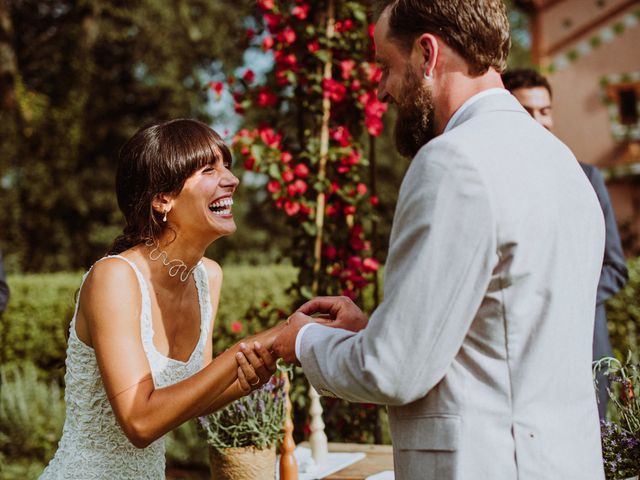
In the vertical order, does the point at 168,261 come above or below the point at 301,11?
below

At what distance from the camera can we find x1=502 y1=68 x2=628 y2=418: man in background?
3502 mm

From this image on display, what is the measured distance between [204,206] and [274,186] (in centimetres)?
153

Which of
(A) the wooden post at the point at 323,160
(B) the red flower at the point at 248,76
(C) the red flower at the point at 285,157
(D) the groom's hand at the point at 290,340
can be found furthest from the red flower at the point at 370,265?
(D) the groom's hand at the point at 290,340

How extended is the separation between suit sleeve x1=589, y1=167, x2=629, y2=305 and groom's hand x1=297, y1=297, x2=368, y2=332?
6.26 ft

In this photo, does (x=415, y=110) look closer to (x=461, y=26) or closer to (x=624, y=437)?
(x=461, y=26)

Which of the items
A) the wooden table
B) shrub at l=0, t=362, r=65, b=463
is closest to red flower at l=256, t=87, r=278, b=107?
the wooden table

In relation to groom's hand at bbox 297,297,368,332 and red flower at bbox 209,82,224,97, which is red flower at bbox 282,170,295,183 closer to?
red flower at bbox 209,82,224,97

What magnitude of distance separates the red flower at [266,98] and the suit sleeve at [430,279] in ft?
9.47

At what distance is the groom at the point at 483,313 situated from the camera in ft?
4.64

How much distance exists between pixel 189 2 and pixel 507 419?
13.3 meters

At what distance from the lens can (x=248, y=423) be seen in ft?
8.11

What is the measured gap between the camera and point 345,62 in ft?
13.6

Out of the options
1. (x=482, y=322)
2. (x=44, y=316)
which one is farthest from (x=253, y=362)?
(x=44, y=316)

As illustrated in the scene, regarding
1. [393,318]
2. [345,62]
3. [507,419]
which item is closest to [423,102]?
[393,318]
